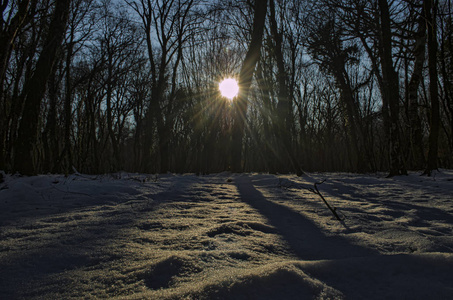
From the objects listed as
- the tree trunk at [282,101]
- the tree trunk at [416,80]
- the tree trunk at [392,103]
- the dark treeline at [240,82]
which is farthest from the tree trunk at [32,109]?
the tree trunk at [416,80]

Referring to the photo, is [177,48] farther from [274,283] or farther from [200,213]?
[274,283]

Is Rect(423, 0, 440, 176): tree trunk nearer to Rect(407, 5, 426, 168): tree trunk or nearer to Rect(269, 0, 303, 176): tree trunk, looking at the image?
Rect(407, 5, 426, 168): tree trunk

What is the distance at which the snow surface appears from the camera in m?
0.82

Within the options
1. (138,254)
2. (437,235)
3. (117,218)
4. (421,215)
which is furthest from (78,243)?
(421,215)

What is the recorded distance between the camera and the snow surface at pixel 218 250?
2.68ft

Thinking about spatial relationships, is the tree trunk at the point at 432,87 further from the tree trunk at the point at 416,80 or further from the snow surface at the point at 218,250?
the snow surface at the point at 218,250

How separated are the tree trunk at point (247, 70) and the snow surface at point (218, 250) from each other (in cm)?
572

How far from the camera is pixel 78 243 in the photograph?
1346mm

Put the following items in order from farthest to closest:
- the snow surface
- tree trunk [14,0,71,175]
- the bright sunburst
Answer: the bright sunburst → tree trunk [14,0,71,175] → the snow surface

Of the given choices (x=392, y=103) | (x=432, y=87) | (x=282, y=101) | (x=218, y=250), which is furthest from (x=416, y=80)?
(x=218, y=250)

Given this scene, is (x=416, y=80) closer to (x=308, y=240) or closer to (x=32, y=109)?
(x=308, y=240)

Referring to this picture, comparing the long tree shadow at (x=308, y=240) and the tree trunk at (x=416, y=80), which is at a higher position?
the tree trunk at (x=416, y=80)

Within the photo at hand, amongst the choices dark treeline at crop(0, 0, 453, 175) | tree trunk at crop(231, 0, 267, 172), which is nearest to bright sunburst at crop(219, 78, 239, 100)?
dark treeline at crop(0, 0, 453, 175)

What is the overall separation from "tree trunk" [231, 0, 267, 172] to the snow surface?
5.72 meters
